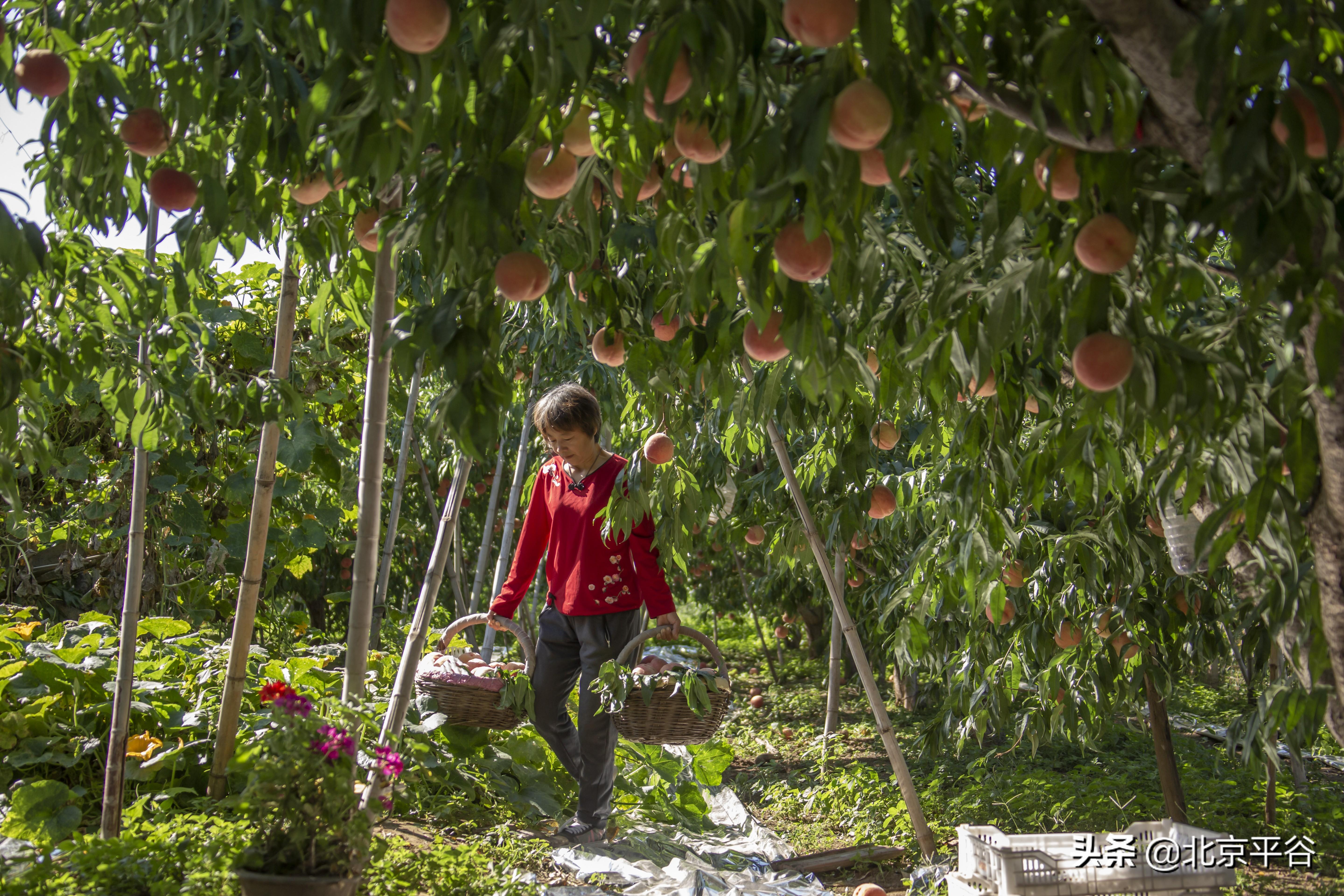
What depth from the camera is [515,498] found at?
14.2ft

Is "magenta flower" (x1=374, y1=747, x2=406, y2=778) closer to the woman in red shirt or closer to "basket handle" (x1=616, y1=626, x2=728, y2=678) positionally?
"basket handle" (x1=616, y1=626, x2=728, y2=678)

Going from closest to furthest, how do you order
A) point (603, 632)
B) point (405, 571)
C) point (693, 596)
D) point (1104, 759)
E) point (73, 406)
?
point (603, 632) → point (73, 406) → point (1104, 759) → point (405, 571) → point (693, 596)

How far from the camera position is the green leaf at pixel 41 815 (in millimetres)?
2094

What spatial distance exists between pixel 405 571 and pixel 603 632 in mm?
5348

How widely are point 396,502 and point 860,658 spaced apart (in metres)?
1.73

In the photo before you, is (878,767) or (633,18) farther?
(878,767)

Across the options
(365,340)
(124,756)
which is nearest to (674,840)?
(124,756)

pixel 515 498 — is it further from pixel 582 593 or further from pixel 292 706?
pixel 292 706

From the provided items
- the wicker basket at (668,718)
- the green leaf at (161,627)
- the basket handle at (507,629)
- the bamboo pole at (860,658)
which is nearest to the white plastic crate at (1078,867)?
the bamboo pole at (860,658)

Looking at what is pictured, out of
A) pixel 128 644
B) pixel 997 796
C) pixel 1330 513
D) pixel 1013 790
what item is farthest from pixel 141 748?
pixel 1013 790

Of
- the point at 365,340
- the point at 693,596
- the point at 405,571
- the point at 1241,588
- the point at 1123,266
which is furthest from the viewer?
the point at 693,596

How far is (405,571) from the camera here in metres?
7.73

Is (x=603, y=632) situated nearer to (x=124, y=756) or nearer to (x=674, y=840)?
(x=674, y=840)

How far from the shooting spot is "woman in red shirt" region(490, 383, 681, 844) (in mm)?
2670
